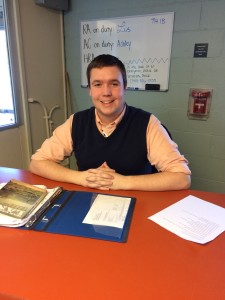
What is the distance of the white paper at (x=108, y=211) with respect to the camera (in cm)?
84

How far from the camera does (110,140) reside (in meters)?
1.32

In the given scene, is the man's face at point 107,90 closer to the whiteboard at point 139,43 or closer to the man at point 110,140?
the man at point 110,140

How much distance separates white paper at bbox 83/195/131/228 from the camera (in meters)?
0.84

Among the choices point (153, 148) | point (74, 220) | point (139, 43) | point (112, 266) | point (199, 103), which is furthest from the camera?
point (139, 43)

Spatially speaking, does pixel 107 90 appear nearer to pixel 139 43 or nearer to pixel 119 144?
pixel 119 144

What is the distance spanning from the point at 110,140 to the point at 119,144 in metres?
0.05

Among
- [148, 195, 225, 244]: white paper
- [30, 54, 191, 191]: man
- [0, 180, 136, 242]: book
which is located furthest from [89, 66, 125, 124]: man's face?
[148, 195, 225, 244]: white paper

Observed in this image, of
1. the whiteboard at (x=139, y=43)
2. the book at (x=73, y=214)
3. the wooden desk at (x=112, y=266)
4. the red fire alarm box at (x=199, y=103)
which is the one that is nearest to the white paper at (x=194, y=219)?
the wooden desk at (x=112, y=266)

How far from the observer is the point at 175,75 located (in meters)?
2.34

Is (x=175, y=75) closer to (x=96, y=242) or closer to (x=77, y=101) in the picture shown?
(x=77, y=101)

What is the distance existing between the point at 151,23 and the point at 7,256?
2.30 m

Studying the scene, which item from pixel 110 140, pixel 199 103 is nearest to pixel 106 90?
pixel 110 140

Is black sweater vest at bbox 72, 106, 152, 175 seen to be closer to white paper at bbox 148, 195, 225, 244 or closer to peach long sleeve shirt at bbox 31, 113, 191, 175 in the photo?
peach long sleeve shirt at bbox 31, 113, 191, 175

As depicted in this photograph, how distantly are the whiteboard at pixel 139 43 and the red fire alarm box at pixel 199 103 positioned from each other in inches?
11.1
